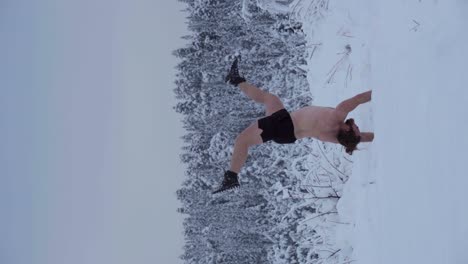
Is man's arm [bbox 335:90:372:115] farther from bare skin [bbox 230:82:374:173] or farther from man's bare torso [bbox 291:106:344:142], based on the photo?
man's bare torso [bbox 291:106:344:142]

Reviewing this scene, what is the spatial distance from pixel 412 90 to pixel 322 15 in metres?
4.46

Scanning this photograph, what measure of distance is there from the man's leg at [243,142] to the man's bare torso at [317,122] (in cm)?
45

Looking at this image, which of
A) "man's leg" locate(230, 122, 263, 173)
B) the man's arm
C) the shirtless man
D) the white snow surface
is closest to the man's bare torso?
the shirtless man

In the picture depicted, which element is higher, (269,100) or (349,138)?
(269,100)

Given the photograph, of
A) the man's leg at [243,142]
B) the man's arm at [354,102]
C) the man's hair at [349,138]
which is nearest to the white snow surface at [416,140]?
the man's hair at [349,138]

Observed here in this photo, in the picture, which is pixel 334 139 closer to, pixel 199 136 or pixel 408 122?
pixel 408 122

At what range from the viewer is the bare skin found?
455 cm

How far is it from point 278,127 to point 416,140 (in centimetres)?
225

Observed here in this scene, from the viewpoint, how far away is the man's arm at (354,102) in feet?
14.5

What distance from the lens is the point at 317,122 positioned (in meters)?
4.93

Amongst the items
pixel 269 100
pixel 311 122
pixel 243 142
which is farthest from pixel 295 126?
pixel 243 142

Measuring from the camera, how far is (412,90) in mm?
2992

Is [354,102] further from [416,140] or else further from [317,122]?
[416,140]

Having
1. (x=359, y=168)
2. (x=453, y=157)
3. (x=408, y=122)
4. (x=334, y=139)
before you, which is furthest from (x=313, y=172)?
(x=453, y=157)
